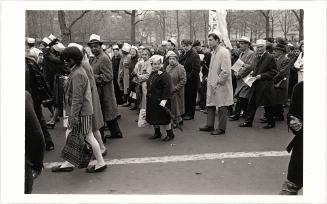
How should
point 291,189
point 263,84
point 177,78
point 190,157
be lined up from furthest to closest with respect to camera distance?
point 177,78 → point 263,84 → point 190,157 → point 291,189

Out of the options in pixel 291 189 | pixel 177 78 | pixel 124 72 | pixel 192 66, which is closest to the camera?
pixel 291 189

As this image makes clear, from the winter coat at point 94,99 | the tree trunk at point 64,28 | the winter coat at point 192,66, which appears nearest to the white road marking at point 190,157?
the winter coat at point 94,99

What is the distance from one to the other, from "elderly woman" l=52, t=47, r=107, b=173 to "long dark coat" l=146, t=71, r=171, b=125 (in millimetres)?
1590

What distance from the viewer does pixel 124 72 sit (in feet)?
32.5

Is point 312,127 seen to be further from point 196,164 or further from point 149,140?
point 149,140

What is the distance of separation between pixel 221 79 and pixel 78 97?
2676 mm

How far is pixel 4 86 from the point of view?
12.3 ft

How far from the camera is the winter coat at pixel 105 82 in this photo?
631 centimetres

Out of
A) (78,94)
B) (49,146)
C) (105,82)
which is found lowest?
(49,146)

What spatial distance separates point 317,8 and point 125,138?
13.2ft

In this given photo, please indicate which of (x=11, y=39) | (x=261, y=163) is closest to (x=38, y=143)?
(x=11, y=39)

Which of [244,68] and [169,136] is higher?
[244,68]

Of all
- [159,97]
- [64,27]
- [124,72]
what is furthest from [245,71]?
[64,27]

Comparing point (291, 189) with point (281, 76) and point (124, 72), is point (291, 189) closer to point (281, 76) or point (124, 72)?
point (281, 76)
